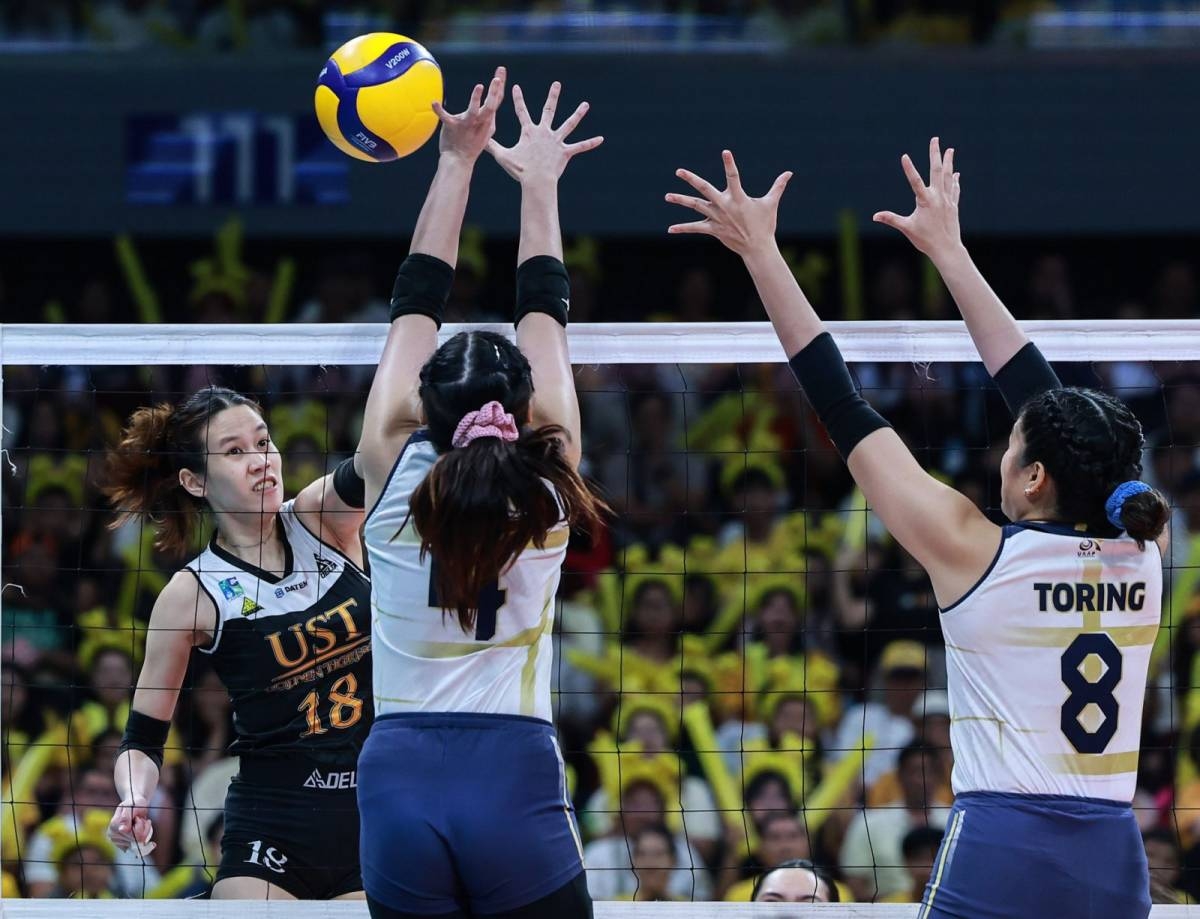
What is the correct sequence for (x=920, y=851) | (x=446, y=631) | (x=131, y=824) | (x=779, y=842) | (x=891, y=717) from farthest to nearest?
(x=891, y=717), (x=779, y=842), (x=920, y=851), (x=131, y=824), (x=446, y=631)

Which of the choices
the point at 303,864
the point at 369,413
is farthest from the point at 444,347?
the point at 303,864

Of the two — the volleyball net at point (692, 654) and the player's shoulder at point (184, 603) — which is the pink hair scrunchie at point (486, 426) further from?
the volleyball net at point (692, 654)

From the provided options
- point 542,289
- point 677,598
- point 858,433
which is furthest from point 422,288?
point 677,598

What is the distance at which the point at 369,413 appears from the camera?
139 inches

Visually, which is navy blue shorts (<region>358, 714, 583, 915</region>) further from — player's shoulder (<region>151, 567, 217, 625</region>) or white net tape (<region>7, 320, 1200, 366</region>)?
white net tape (<region>7, 320, 1200, 366</region>)

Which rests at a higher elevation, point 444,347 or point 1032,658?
point 444,347

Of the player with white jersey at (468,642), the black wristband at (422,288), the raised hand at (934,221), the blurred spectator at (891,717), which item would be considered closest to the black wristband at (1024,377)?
the raised hand at (934,221)

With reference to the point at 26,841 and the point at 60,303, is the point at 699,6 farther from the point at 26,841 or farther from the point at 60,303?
the point at 26,841

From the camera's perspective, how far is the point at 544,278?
12.2 feet

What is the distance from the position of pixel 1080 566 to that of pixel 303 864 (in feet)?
7.66

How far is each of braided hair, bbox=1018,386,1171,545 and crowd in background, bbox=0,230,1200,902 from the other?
182 cm

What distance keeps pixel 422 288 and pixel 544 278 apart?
A: 282mm

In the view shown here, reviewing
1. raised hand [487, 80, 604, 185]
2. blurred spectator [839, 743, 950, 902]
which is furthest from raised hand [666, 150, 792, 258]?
blurred spectator [839, 743, 950, 902]

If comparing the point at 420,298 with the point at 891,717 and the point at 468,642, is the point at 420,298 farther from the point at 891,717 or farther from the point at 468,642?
the point at 891,717
